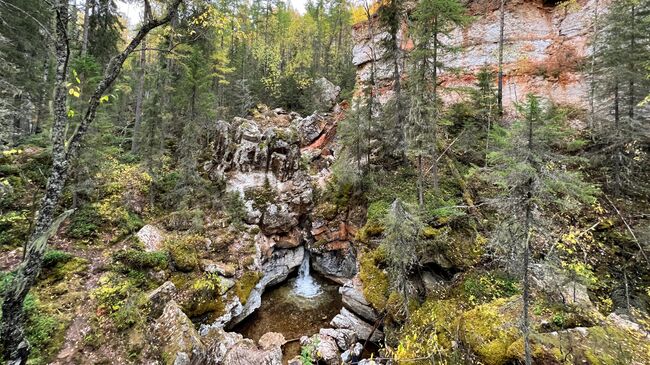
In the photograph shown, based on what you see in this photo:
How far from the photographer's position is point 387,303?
992cm

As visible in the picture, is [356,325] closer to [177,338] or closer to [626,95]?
[177,338]

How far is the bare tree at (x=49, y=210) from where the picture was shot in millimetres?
3473

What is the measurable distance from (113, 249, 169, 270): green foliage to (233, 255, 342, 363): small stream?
3.89 m

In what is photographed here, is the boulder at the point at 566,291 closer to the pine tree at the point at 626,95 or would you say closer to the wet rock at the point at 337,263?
the pine tree at the point at 626,95

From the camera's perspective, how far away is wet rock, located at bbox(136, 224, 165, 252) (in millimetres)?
11391

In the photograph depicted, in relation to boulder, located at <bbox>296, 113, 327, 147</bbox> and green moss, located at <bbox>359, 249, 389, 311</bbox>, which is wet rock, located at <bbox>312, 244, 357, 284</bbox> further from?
boulder, located at <bbox>296, 113, 327, 147</bbox>

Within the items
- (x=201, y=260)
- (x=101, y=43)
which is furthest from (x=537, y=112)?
(x=101, y=43)

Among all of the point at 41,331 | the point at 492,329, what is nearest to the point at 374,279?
the point at 492,329

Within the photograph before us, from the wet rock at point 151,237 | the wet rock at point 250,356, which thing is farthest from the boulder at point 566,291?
the wet rock at point 151,237

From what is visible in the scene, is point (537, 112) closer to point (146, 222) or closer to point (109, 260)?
point (109, 260)

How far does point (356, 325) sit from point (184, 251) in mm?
7622

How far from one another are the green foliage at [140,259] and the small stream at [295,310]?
3.89 meters

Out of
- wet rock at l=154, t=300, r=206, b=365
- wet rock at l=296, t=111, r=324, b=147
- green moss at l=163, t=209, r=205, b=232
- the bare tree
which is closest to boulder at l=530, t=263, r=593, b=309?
the bare tree

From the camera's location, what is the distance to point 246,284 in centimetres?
1194
